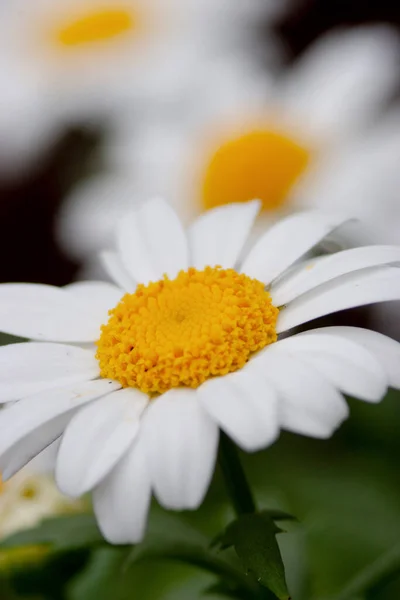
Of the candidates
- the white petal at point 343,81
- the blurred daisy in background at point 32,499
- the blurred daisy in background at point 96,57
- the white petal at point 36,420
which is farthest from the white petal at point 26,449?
the blurred daisy in background at point 96,57

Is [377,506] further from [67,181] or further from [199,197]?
[67,181]

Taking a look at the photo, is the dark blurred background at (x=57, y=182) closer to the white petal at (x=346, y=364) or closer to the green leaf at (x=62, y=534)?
the green leaf at (x=62, y=534)

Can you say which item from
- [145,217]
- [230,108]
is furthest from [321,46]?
[145,217]

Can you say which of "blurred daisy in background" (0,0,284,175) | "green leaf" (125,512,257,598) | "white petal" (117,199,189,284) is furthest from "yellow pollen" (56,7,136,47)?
"green leaf" (125,512,257,598)

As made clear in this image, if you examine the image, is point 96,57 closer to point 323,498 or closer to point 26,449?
point 323,498

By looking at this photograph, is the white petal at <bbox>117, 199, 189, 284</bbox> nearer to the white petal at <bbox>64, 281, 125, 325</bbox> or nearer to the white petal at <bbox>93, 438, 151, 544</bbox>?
the white petal at <bbox>64, 281, 125, 325</bbox>

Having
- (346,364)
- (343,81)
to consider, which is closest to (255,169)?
(343,81)
